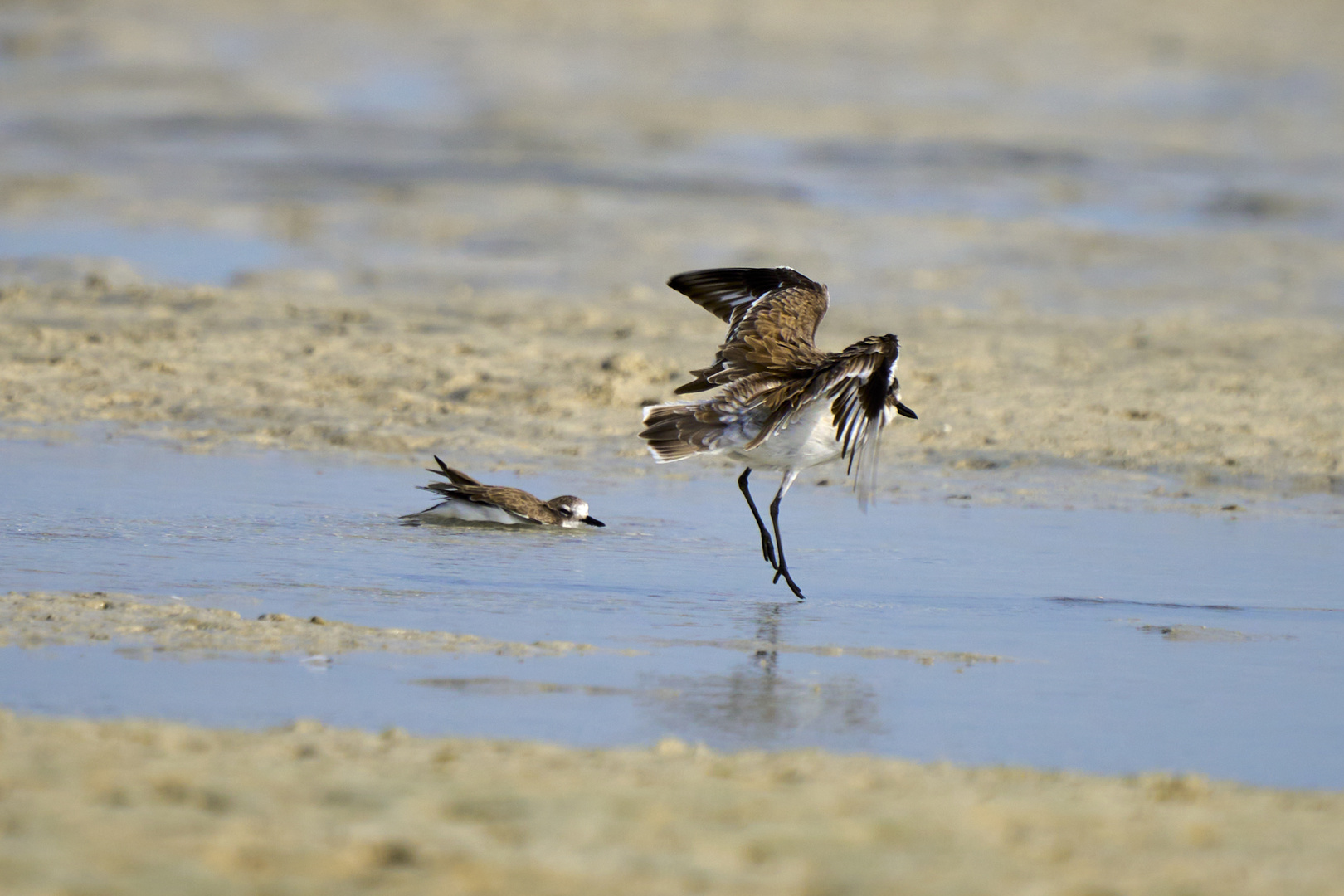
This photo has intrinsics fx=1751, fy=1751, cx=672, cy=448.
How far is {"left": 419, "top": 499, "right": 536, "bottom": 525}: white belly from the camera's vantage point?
313 inches

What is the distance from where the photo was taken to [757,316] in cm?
783

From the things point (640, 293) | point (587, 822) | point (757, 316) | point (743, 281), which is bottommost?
point (587, 822)

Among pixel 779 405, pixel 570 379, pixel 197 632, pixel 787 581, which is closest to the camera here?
pixel 197 632

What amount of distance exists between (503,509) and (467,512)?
0.17 m

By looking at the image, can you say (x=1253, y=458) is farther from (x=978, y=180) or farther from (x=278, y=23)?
(x=278, y=23)

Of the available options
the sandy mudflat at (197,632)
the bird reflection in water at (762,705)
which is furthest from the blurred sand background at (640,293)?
the sandy mudflat at (197,632)

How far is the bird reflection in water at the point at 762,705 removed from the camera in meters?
4.92

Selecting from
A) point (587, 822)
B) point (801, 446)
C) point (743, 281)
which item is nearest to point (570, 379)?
point (743, 281)

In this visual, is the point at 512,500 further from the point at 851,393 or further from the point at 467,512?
the point at 851,393

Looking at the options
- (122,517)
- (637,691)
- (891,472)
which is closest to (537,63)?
(891,472)

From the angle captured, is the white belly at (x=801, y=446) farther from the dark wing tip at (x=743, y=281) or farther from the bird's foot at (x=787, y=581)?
the dark wing tip at (x=743, y=281)

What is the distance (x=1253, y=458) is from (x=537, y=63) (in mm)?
20782

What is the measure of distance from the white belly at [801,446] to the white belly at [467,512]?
1.17m

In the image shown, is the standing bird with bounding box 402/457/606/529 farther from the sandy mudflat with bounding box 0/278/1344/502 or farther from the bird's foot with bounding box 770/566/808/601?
the sandy mudflat with bounding box 0/278/1344/502
